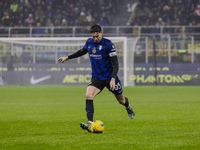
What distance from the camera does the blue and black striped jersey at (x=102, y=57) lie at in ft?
24.6

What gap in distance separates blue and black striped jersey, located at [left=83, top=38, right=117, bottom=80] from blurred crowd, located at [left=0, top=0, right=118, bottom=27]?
22572 millimetres

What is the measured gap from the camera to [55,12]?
31859mm

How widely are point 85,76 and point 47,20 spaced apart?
8.70 m

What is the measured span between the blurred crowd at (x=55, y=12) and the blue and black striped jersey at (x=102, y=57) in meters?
22.6

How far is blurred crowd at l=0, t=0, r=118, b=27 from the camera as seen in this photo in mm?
30734

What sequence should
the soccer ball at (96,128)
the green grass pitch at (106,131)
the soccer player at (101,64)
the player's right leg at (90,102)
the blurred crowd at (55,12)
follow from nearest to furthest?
the green grass pitch at (106,131), the soccer ball at (96,128), the player's right leg at (90,102), the soccer player at (101,64), the blurred crowd at (55,12)

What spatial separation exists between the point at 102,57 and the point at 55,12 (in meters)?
24.9

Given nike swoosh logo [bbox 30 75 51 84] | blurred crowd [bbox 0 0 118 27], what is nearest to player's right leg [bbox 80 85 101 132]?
nike swoosh logo [bbox 30 75 51 84]

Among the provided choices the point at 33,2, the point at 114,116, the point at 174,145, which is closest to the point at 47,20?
the point at 33,2

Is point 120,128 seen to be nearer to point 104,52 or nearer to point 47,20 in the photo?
point 104,52

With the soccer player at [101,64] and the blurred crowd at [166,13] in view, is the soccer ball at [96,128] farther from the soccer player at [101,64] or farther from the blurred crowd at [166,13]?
the blurred crowd at [166,13]

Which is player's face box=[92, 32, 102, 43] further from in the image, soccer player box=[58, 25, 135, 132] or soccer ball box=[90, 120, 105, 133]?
soccer ball box=[90, 120, 105, 133]

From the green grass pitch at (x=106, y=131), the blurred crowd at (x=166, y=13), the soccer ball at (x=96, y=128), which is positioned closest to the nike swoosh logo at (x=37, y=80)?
the blurred crowd at (x=166, y=13)

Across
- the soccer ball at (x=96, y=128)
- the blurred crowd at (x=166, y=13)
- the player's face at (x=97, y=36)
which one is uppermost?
the blurred crowd at (x=166, y=13)
